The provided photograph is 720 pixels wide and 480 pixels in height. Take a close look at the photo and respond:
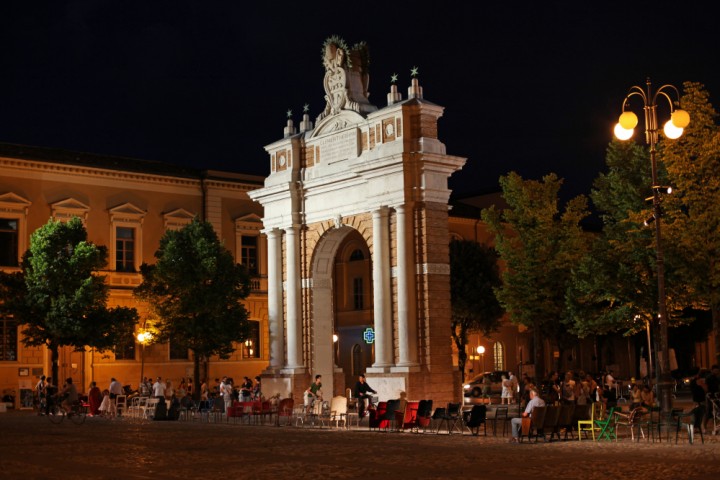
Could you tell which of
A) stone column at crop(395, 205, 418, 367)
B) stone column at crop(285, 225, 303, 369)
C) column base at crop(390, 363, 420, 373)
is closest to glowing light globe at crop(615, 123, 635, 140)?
stone column at crop(395, 205, 418, 367)

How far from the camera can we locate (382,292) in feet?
117

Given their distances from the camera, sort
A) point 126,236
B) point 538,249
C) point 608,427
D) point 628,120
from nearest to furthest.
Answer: point 628,120, point 608,427, point 538,249, point 126,236

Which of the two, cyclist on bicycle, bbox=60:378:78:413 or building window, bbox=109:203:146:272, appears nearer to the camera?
cyclist on bicycle, bbox=60:378:78:413

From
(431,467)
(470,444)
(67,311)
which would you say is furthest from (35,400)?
(431,467)

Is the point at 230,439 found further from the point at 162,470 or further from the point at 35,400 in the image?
the point at 35,400

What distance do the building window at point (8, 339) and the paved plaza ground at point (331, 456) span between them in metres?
19.4

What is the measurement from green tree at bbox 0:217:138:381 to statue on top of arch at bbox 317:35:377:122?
15105mm

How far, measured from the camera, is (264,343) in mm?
58281

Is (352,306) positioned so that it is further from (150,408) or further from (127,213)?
(150,408)

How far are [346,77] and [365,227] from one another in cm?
562

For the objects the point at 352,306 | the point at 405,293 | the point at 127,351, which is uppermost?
the point at 352,306

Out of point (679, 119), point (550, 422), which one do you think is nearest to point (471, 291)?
point (550, 422)

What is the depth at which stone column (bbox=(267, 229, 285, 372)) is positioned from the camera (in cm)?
4050

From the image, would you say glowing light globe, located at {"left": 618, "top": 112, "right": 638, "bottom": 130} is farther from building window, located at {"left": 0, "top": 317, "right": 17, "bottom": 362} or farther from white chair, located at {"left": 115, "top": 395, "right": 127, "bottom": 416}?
→ building window, located at {"left": 0, "top": 317, "right": 17, "bottom": 362}
